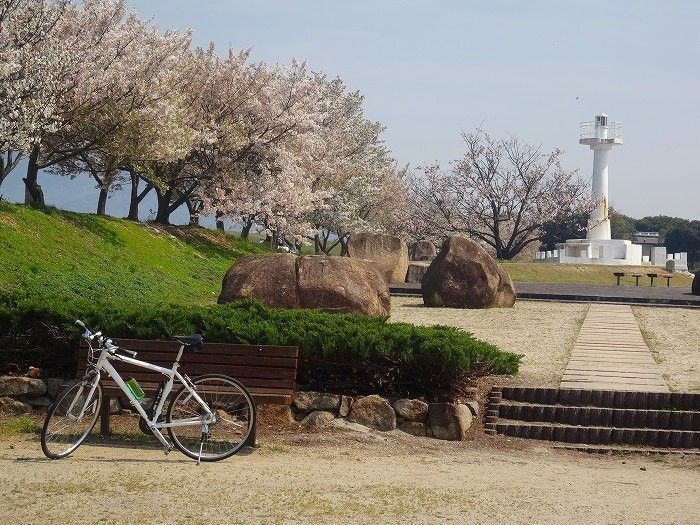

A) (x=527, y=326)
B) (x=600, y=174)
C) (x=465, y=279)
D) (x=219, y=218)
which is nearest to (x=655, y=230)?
(x=600, y=174)

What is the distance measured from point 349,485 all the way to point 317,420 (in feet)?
8.93

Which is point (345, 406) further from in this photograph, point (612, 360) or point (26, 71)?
point (26, 71)

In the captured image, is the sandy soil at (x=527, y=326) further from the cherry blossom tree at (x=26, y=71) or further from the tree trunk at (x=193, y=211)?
the tree trunk at (x=193, y=211)

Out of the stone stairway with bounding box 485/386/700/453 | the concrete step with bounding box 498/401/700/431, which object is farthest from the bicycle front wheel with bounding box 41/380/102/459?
the concrete step with bounding box 498/401/700/431

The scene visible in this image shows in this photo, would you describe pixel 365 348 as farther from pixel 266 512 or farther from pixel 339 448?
pixel 266 512

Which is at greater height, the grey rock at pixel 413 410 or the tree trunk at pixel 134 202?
the tree trunk at pixel 134 202

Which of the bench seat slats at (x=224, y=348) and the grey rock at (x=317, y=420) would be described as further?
the grey rock at (x=317, y=420)

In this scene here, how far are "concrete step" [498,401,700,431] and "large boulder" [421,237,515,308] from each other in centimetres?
1609

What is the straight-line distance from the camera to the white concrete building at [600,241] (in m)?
67.2

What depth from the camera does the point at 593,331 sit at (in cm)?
2291

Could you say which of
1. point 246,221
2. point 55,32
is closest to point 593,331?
point 55,32

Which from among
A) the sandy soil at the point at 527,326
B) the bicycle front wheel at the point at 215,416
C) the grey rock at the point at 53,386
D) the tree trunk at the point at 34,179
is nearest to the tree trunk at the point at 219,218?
the tree trunk at the point at 34,179

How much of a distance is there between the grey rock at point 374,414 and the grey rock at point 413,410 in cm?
10

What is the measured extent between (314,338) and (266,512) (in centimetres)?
422
